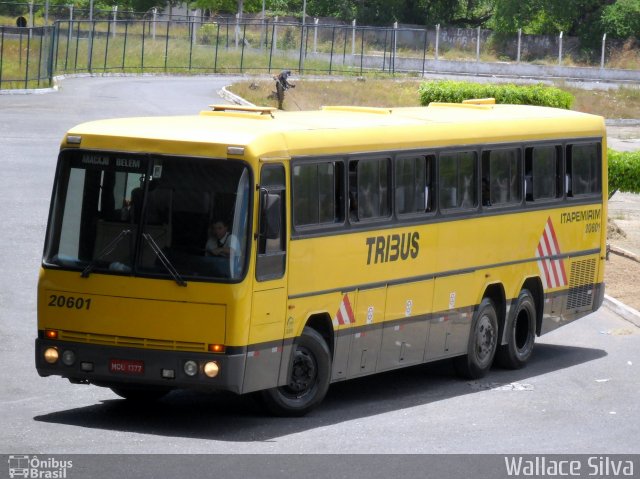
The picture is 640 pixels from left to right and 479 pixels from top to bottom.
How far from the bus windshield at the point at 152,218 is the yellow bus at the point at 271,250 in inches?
0.5

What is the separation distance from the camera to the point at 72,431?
12.0 metres

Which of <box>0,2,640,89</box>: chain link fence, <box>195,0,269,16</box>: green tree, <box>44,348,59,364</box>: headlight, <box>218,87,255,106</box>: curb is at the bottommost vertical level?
<box>44,348,59,364</box>: headlight

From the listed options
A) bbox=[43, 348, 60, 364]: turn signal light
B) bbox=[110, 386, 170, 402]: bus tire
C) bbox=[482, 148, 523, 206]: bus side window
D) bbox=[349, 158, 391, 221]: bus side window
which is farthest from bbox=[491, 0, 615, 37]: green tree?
bbox=[43, 348, 60, 364]: turn signal light

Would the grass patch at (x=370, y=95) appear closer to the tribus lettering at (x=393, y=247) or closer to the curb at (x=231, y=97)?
the curb at (x=231, y=97)

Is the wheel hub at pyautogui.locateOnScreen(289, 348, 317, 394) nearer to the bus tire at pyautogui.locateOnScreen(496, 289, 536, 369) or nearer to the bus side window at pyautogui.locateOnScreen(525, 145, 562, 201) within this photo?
the bus tire at pyautogui.locateOnScreen(496, 289, 536, 369)

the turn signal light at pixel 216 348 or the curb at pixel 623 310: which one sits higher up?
the turn signal light at pixel 216 348

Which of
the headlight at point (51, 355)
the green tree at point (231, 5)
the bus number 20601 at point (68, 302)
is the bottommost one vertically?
the headlight at point (51, 355)

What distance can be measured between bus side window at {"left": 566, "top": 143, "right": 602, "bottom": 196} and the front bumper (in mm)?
7593

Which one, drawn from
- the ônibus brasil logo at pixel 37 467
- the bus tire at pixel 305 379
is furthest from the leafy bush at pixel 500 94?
the ônibus brasil logo at pixel 37 467

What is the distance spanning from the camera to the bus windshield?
12.2 meters

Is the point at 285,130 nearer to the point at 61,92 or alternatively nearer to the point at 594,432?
the point at 594,432

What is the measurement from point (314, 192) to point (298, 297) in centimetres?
107

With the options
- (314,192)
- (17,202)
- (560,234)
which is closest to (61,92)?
(17,202)

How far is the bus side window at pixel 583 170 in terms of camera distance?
60.3ft
